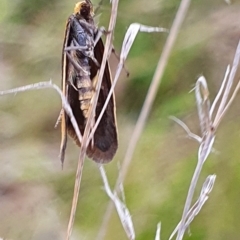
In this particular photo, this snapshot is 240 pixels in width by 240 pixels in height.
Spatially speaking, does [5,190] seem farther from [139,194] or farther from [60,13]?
[60,13]

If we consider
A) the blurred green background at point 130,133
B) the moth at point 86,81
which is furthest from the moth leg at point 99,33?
the blurred green background at point 130,133

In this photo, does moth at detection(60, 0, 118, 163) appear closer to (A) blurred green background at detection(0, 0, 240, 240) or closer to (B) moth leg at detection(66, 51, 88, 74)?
(B) moth leg at detection(66, 51, 88, 74)

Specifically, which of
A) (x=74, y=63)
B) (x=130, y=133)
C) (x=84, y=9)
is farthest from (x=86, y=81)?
(x=130, y=133)

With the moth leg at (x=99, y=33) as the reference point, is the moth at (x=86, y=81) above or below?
below

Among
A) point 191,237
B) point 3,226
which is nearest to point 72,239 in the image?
point 3,226

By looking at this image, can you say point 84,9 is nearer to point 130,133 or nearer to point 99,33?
point 99,33

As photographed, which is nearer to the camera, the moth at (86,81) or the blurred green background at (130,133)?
the moth at (86,81)

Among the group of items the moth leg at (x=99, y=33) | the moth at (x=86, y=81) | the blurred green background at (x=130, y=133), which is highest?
the moth leg at (x=99, y=33)

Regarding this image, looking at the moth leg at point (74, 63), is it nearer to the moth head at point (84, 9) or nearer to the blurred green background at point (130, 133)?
the moth head at point (84, 9)
